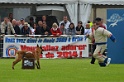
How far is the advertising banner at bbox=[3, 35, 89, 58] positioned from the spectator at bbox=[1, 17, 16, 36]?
727 mm

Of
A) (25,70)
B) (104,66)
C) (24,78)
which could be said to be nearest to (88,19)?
(104,66)

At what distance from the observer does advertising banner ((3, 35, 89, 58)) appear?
30.8 metres

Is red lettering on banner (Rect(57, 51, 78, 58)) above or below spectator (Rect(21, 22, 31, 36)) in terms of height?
below

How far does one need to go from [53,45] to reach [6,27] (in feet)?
9.57

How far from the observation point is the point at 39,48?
69.3ft

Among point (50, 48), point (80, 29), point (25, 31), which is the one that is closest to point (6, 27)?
point (25, 31)

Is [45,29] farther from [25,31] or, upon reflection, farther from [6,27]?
[6,27]

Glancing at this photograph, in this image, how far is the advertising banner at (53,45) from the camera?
3083 cm

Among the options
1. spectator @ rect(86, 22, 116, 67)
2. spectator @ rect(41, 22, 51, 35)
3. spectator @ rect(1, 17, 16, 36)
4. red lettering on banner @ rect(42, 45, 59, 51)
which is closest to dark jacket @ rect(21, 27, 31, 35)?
spectator @ rect(1, 17, 16, 36)

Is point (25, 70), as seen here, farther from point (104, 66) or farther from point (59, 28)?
point (59, 28)

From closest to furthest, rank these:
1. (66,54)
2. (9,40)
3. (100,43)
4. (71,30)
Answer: (100,43), (66,54), (9,40), (71,30)

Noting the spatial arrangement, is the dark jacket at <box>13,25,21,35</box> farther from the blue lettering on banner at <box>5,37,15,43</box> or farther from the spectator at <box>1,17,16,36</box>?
the blue lettering on banner at <box>5,37,15,43</box>

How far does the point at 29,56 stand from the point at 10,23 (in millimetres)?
11418

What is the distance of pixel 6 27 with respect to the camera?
32.1m
